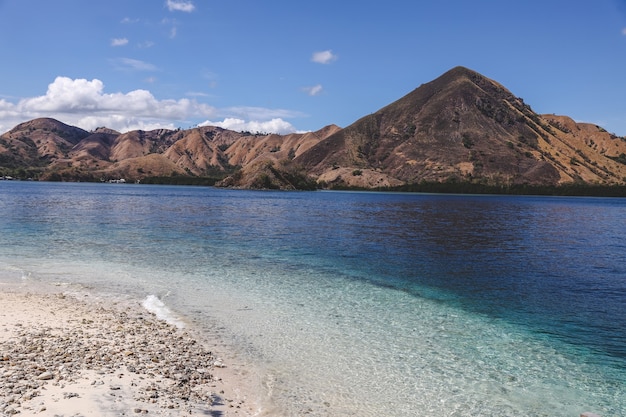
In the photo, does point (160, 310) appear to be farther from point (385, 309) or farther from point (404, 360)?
point (404, 360)

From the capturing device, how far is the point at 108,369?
12.8m

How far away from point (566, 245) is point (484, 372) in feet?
139

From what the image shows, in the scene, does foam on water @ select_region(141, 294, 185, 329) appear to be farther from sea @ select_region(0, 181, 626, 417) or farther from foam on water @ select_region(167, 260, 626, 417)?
foam on water @ select_region(167, 260, 626, 417)

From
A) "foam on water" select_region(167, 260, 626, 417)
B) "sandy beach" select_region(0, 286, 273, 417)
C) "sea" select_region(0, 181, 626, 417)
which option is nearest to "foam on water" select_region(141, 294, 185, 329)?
"sea" select_region(0, 181, 626, 417)

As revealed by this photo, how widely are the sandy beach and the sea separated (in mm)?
1302

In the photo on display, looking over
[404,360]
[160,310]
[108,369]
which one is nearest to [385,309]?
[404,360]

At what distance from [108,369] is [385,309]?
44.6 feet

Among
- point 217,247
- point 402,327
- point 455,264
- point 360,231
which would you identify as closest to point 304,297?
point 402,327

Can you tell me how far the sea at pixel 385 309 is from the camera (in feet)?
44.5

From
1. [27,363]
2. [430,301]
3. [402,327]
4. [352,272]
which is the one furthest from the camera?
[352,272]

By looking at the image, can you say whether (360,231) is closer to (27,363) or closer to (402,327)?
(402,327)

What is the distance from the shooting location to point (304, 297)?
2488cm

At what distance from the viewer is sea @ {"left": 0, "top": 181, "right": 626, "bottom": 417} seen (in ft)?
44.5

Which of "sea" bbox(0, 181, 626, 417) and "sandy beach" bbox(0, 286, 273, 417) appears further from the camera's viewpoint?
"sea" bbox(0, 181, 626, 417)
